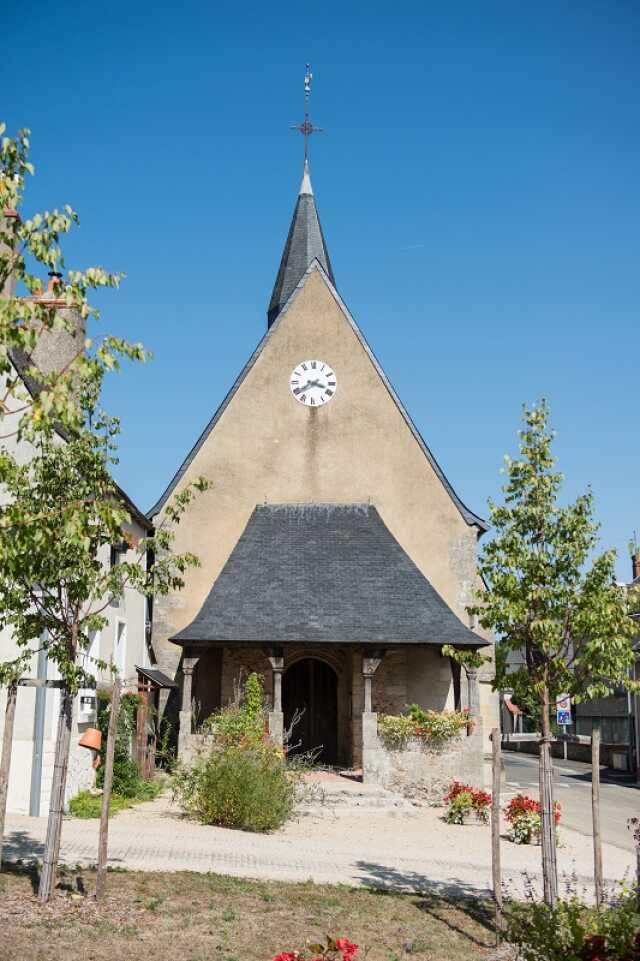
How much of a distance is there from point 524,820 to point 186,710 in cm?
733

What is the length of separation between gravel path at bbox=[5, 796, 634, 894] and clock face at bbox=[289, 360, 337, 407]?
10639mm

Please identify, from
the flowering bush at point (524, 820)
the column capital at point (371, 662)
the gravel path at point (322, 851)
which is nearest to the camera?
the gravel path at point (322, 851)

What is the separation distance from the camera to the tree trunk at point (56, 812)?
8.16 m

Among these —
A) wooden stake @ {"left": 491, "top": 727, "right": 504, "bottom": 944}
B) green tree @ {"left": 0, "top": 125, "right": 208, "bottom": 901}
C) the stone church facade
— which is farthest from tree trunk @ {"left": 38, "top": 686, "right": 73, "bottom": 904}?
the stone church facade

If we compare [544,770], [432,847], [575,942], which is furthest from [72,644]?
[432,847]

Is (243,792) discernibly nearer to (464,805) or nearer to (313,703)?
(464,805)

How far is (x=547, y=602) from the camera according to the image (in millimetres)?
8852

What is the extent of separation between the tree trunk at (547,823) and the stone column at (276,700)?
9.50 m

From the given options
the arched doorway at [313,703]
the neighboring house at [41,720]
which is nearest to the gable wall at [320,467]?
the arched doorway at [313,703]

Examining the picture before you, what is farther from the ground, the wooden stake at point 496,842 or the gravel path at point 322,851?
the wooden stake at point 496,842

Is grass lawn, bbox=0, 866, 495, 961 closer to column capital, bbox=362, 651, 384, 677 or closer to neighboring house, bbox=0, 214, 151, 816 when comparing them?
neighboring house, bbox=0, 214, 151, 816

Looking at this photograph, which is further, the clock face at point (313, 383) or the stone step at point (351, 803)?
the clock face at point (313, 383)

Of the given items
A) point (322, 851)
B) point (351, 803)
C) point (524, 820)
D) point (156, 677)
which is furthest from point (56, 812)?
point (156, 677)

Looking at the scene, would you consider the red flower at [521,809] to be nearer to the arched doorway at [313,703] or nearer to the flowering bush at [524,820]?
the flowering bush at [524,820]
